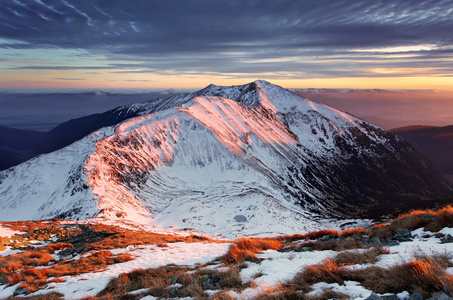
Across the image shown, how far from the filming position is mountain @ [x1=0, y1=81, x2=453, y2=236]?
8162 centimetres

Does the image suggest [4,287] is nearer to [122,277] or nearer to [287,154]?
[122,277]

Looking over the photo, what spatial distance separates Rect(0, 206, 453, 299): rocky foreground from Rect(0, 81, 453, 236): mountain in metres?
52.1

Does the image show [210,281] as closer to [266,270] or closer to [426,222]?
[266,270]

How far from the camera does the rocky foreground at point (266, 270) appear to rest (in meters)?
5.84

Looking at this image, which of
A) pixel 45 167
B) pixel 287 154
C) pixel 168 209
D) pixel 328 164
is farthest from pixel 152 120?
pixel 328 164

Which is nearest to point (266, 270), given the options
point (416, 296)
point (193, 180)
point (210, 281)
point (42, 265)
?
point (210, 281)

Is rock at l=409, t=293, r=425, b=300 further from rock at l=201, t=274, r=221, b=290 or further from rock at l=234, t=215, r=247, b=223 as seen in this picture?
rock at l=234, t=215, r=247, b=223

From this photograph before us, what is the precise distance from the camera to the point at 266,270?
8.88 meters

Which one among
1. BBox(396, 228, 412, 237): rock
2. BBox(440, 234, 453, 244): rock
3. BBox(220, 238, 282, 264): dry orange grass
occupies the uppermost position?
BBox(440, 234, 453, 244): rock

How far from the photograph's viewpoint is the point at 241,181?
12475 cm

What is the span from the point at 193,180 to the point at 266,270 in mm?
116742

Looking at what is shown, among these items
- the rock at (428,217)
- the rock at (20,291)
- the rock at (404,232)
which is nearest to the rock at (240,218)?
the rock at (428,217)

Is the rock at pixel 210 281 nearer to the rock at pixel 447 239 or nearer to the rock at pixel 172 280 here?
the rock at pixel 172 280

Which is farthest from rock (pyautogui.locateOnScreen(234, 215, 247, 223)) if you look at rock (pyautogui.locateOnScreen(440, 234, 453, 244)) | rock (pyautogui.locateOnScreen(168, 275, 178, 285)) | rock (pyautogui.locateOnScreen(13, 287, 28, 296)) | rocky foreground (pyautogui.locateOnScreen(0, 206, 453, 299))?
rock (pyautogui.locateOnScreen(440, 234, 453, 244))
